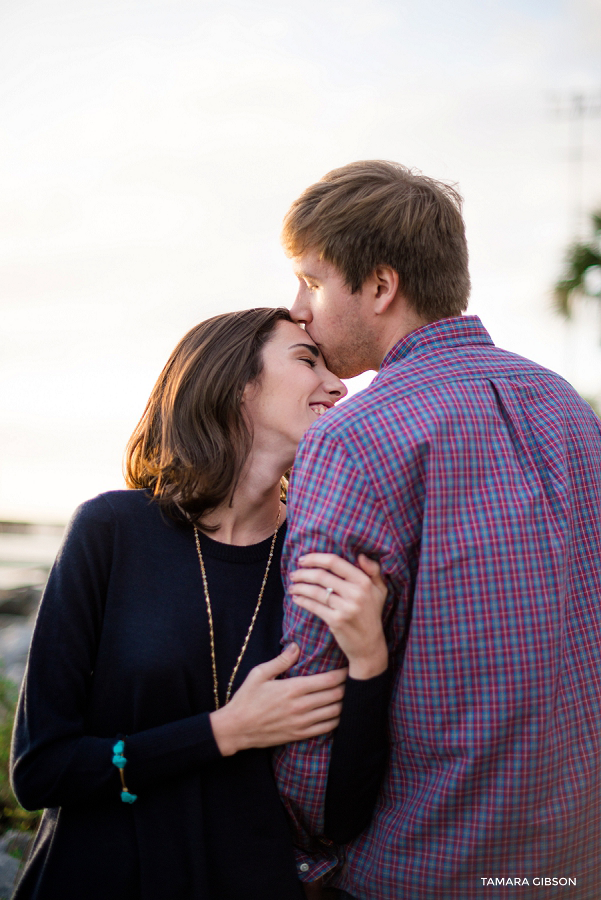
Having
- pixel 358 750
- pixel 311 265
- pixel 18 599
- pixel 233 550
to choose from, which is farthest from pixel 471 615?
pixel 18 599

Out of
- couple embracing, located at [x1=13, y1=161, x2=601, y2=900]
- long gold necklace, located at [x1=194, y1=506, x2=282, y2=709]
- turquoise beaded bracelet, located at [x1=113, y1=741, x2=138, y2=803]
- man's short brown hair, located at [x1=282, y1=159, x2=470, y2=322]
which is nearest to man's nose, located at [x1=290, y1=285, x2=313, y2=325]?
couple embracing, located at [x1=13, y1=161, x2=601, y2=900]

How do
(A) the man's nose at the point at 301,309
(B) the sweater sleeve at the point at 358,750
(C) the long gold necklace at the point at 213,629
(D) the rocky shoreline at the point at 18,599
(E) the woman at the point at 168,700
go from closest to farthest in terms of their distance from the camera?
(B) the sweater sleeve at the point at 358,750, (E) the woman at the point at 168,700, (C) the long gold necklace at the point at 213,629, (A) the man's nose at the point at 301,309, (D) the rocky shoreline at the point at 18,599

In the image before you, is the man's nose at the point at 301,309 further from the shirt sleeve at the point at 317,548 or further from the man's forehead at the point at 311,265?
the shirt sleeve at the point at 317,548

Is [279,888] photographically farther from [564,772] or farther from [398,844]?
[564,772]

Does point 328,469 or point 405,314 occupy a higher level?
point 405,314

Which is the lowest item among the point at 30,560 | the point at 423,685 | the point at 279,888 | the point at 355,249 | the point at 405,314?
the point at 30,560

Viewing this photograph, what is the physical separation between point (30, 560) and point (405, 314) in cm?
905

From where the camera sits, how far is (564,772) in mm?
1491

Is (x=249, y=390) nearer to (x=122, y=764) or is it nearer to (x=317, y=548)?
(x=317, y=548)

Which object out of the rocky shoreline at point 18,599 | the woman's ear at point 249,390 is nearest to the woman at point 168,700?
the woman's ear at point 249,390

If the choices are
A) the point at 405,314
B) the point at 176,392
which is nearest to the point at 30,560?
the point at 176,392

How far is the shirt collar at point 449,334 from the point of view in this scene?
1.80 meters

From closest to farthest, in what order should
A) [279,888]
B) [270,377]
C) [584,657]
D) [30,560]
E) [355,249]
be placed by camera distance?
[584,657], [279,888], [355,249], [270,377], [30,560]

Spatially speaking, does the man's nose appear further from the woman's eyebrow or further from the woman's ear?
the woman's ear
